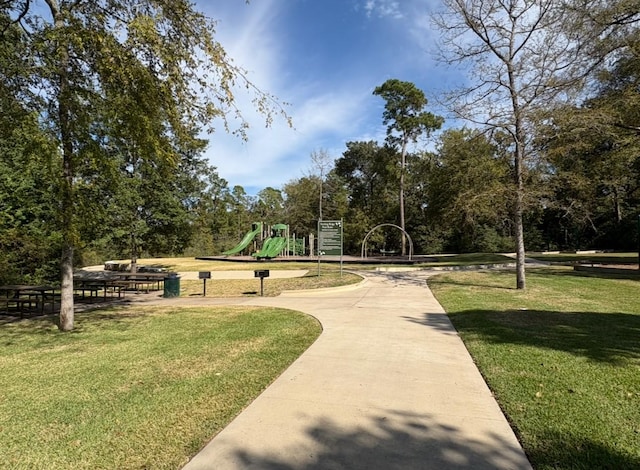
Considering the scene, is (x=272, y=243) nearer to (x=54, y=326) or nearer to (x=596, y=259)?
(x=596, y=259)

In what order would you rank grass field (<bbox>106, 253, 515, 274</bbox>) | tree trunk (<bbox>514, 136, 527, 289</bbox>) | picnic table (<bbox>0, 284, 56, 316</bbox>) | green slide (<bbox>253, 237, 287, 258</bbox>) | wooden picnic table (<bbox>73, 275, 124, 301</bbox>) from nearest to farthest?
picnic table (<bbox>0, 284, 56, 316</bbox>)
tree trunk (<bbox>514, 136, 527, 289</bbox>)
wooden picnic table (<bbox>73, 275, 124, 301</bbox>)
grass field (<bbox>106, 253, 515, 274</bbox>)
green slide (<bbox>253, 237, 287, 258</bbox>)

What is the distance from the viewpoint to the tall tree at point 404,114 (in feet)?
104

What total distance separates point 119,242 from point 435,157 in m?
28.7

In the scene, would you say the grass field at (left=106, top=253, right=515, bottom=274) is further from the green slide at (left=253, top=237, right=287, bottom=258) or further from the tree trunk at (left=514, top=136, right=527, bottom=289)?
the tree trunk at (left=514, top=136, right=527, bottom=289)

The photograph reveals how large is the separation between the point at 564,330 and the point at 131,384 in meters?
6.53

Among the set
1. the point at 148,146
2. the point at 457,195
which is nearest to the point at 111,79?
the point at 148,146

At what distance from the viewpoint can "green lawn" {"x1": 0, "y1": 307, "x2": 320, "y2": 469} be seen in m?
2.94

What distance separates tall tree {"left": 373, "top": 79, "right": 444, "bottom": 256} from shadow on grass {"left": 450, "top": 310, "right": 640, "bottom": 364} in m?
23.8

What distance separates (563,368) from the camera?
15.0 ft

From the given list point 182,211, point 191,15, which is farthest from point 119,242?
point 191,15

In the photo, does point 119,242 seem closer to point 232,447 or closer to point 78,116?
point 78,116

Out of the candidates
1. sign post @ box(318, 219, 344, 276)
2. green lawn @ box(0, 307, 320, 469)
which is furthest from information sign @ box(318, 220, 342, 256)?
green lawn @ box(0, 307, 320, 469)

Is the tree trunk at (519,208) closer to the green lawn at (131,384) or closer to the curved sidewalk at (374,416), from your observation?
the curved sidewalk at (374,416)

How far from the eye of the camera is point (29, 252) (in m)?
15.2
